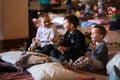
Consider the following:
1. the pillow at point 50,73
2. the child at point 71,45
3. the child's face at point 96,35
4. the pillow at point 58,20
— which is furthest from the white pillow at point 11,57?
the pillow at point 58,20

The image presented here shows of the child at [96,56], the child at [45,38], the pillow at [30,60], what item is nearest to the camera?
the pillow at [30,60]

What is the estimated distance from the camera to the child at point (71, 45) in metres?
2.54

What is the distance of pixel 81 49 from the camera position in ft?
8.47

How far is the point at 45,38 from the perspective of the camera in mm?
2814

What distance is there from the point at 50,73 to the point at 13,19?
131 centimetres

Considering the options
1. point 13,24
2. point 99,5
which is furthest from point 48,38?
point 99,5

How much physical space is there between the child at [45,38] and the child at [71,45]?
84 mm

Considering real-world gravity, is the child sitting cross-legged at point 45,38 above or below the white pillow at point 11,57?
above

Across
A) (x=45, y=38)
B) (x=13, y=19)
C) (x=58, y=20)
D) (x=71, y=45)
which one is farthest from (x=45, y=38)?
(x=58, y=20)

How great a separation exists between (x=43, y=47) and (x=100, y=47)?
58 cm

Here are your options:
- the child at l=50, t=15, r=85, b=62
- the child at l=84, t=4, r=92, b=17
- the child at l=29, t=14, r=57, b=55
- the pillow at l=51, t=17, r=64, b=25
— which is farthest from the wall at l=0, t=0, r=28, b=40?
the child at l=84, t=4, r=92, b=17

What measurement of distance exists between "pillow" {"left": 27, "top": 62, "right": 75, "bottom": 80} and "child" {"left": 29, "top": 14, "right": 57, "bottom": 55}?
0.60 meters

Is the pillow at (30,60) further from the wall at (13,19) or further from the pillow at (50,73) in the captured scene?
the wall at (13,19)

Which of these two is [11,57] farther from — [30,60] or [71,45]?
[71,45]
